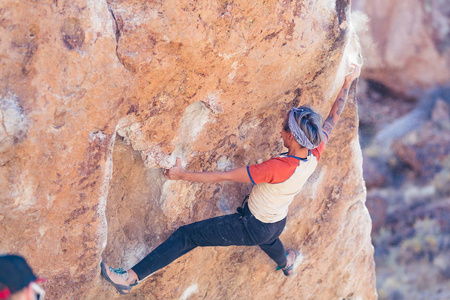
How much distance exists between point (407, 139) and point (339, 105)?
25.1 feet

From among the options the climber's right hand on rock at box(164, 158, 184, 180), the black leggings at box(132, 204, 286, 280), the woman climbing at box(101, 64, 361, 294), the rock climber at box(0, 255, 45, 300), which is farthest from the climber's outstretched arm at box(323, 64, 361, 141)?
the rock climber at box(0, 255, 45, 300)

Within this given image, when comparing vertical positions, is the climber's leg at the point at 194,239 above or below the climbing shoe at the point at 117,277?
above

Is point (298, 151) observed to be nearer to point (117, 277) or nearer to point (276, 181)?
point (276, 181)

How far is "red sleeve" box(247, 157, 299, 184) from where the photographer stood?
8.41 ft

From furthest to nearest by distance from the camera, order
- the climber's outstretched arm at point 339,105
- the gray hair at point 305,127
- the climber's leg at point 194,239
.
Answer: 1. the climber's outstretched arm at point 339,105
2. the climber's leg at point 194,239
3. the gray hair at point 305,127

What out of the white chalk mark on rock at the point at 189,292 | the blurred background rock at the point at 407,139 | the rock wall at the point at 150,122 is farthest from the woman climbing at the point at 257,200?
the blurred background rock at the point at 407,139

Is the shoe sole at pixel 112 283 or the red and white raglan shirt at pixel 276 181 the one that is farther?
the shoe sole at pixel 112 283

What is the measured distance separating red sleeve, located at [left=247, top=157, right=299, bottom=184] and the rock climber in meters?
1.34

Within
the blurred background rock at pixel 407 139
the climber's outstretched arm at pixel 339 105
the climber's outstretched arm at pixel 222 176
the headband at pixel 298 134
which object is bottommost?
the blurred background rock at pixel 407 139

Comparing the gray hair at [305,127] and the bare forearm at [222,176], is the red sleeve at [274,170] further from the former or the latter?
the gray hair at [305,127]

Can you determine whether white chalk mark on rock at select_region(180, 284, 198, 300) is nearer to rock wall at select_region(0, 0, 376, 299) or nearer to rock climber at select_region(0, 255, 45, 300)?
rock wall at select_region(0, 0, 376, 299)

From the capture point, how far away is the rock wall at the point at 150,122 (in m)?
2.13

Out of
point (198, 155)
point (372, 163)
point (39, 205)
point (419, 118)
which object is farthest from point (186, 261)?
point (419, 118)

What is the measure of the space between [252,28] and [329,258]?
7.56 ft
